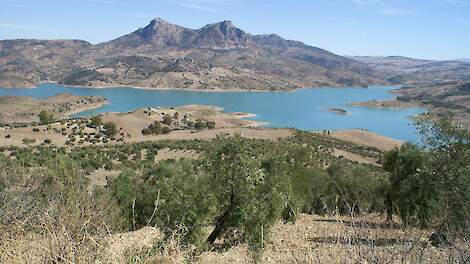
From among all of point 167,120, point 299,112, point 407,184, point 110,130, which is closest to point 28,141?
point 110,130

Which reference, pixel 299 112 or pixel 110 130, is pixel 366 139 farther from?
pixel 299 112

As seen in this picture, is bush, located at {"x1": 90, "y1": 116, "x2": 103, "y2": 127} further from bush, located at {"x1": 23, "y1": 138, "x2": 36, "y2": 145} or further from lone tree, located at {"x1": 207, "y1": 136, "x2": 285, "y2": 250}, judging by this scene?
lone tree, located at {"x1": 207, "y1": 136, "x2": 285, "y2": 250}

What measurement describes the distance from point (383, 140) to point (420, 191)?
8286 centimetres

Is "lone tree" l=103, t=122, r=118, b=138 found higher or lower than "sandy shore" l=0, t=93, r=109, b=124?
higher

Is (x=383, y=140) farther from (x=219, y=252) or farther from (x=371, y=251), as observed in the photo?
(x=371, y=251)

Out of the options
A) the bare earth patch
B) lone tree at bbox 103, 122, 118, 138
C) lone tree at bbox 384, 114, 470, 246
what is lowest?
the bare earth patch

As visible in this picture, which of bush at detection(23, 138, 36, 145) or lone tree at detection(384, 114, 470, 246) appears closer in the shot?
lone tree at detection(384, 114, 470, 246)

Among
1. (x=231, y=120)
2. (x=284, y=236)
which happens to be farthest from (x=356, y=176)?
(x=231, y=120)

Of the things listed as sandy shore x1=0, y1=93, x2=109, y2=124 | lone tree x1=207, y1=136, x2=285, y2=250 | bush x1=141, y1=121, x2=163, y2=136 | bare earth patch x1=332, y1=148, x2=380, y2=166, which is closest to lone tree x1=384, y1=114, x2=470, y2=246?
lone tree x1=207, y1=136, x2=285, y2=250

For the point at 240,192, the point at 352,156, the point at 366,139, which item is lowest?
the point at 366,139

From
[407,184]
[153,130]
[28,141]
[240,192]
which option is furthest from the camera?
[153,130]

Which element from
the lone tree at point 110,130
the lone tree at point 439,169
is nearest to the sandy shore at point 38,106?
the lone tree at point 110,130

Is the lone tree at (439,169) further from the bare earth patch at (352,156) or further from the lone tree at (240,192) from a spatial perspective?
the bare earth patch at (352,156)

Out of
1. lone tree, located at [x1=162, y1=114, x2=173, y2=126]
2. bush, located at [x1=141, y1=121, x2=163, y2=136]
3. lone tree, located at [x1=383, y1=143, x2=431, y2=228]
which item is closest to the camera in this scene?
lone tree, located at [x1=383, y1=143, x2=431, y2=228]
